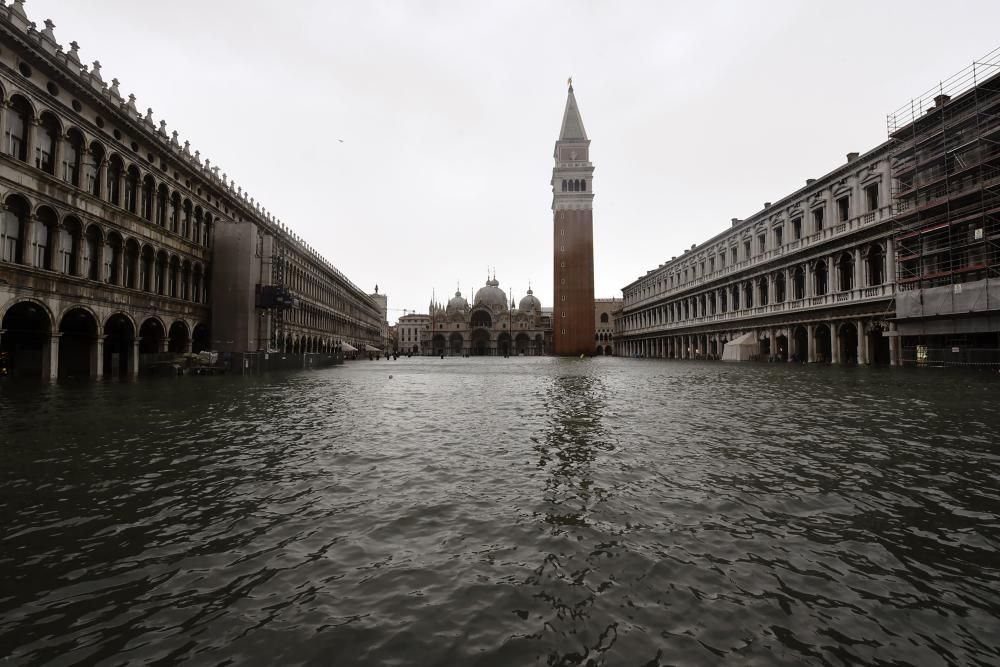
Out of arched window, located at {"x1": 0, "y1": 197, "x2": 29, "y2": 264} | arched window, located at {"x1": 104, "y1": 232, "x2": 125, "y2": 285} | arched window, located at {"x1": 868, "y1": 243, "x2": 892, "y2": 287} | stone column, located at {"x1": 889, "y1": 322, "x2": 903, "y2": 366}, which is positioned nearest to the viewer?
→ arched window, located at {"x1": 0, "y1": 197, "x2": 29, "y2": 264}

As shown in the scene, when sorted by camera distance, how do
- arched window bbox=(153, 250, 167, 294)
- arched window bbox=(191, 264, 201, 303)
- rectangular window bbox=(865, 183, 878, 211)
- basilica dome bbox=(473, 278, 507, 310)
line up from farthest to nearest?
basilica dome bbox=(473, 278, 507, 310)
arched window bbox=(191, 264, 201, 303)
rectangular window bbox=(865, 183, 878, 211)
arched window bbox=(153, 250, 167, 294)

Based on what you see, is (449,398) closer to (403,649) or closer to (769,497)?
(769,497)

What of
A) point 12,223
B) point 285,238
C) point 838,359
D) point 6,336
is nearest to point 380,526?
point 12,223

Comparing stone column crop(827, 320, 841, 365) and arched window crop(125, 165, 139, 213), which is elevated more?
arched window crop(125, 165, 139, 213)

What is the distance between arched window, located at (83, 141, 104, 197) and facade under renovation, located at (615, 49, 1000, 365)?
46.9 meters

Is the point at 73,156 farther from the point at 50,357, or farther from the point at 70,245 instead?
the point at 50,357

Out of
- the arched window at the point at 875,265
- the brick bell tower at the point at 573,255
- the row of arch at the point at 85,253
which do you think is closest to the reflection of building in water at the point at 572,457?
the row of arch at the point at 85,253

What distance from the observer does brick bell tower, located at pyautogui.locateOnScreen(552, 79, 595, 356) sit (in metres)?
86.3

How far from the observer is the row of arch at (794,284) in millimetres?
34875

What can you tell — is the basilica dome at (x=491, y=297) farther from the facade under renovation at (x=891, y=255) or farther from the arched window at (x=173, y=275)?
the arched window at (x=173, y=275)

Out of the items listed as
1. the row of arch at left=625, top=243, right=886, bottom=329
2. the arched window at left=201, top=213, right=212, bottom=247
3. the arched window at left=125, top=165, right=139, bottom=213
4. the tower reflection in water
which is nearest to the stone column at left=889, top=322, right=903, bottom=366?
the row of arch at left=625, top=243, right=886, bottom=329

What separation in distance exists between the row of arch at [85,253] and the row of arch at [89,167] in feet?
6.40

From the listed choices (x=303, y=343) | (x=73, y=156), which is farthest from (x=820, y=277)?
(x=303, y=343)

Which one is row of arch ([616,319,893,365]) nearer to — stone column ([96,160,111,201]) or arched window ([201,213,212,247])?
stone column ([96,160,111,201])
